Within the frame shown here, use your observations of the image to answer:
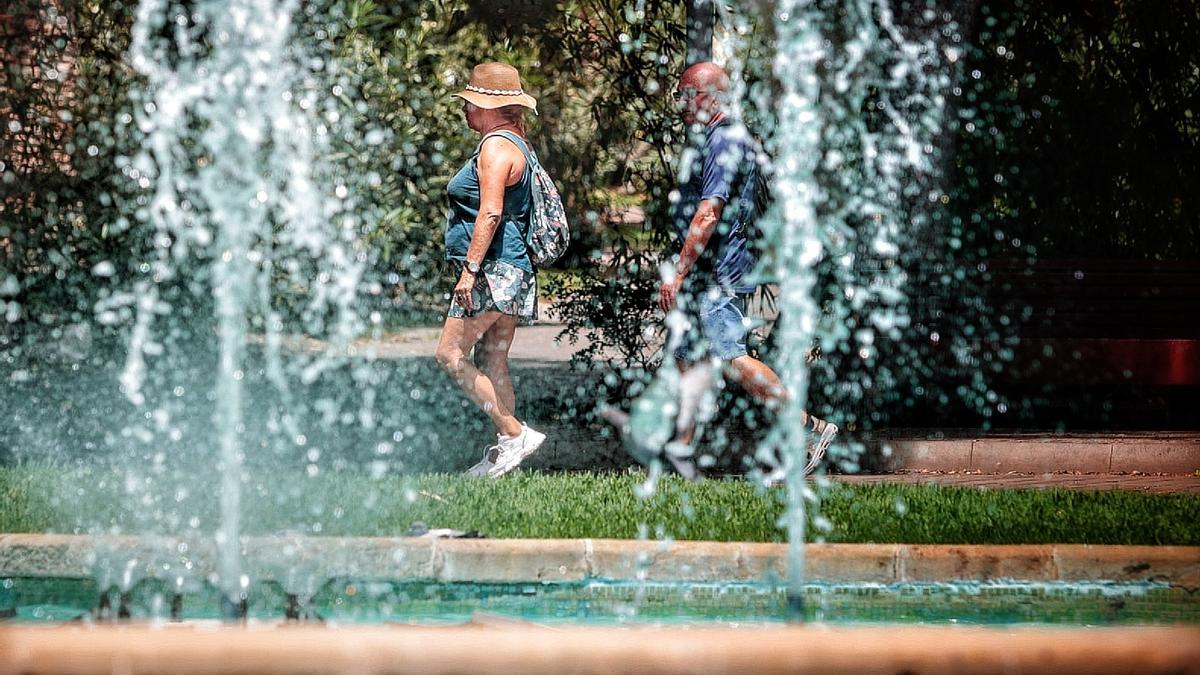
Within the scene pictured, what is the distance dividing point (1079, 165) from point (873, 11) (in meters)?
2.47

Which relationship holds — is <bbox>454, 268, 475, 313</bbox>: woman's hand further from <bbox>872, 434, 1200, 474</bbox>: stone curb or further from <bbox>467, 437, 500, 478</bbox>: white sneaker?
<bbox>872, 434, 1200, 474</bbox>: stone curb

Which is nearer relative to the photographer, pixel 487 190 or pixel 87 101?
pixel 487 190

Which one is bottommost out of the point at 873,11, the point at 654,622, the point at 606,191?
the point at 654,622

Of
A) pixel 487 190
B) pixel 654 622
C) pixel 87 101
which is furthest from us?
pixel 87 101

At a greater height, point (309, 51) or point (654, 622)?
point (309, 51)

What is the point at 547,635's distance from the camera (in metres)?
2.93

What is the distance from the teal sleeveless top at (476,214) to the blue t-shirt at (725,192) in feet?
2.34

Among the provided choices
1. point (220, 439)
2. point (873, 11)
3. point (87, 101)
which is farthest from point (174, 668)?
point (87, 101)

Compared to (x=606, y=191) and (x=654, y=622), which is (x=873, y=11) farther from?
(x=654, y=622)

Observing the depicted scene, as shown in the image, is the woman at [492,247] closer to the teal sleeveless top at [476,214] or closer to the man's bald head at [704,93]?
the teal sleeveless top at [476,214]

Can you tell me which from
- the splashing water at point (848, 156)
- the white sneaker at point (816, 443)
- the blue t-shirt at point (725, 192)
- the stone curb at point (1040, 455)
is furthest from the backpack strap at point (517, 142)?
the stone curb at point (1040, 455)

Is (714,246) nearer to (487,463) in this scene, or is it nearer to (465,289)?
(465,289)

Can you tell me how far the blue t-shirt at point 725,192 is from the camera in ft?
24.0

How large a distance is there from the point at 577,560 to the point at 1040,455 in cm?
384
